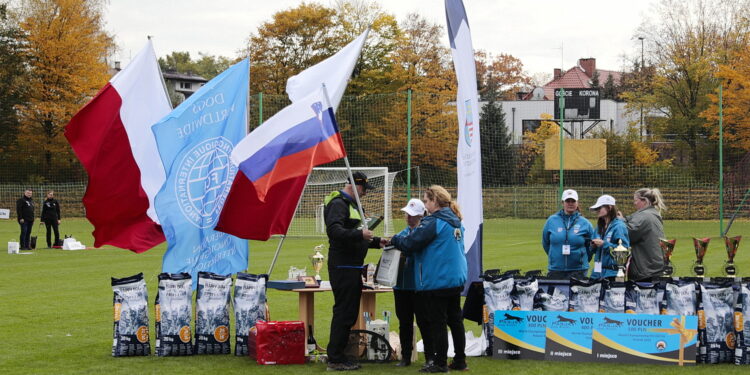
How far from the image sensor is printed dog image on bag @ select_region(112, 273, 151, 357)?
892 cm

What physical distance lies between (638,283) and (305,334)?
3.10m

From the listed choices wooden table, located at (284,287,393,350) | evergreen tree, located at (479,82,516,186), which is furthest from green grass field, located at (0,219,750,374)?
evergreen tree, located at (479,82,516,186)

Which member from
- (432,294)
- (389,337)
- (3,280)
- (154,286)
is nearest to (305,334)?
(389,337)

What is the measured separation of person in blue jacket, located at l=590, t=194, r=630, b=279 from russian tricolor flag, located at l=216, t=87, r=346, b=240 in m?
2.90

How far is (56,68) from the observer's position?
46812 mm

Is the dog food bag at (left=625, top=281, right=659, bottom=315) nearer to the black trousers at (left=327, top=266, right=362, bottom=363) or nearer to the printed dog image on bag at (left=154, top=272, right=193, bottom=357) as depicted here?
the black trousers at (left=327, top=266, right=362, bottom=363)

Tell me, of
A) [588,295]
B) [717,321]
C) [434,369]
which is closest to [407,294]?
[434,369]

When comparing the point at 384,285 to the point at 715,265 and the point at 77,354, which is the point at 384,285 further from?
the point at 715,265

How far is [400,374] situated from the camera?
324 inches

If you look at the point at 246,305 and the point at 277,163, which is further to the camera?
the point at 246,305

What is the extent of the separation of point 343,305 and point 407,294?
576mm

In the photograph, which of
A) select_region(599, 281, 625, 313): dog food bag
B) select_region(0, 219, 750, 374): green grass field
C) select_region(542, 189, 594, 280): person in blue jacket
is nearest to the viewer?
select_region(0, 219, 750, 374): green grass field

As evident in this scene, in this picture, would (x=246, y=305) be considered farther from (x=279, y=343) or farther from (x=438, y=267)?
(x=438, y=267)

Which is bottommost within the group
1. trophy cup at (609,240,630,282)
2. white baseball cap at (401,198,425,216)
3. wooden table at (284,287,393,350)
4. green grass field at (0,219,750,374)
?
green grass field at (0,219,750,374)
